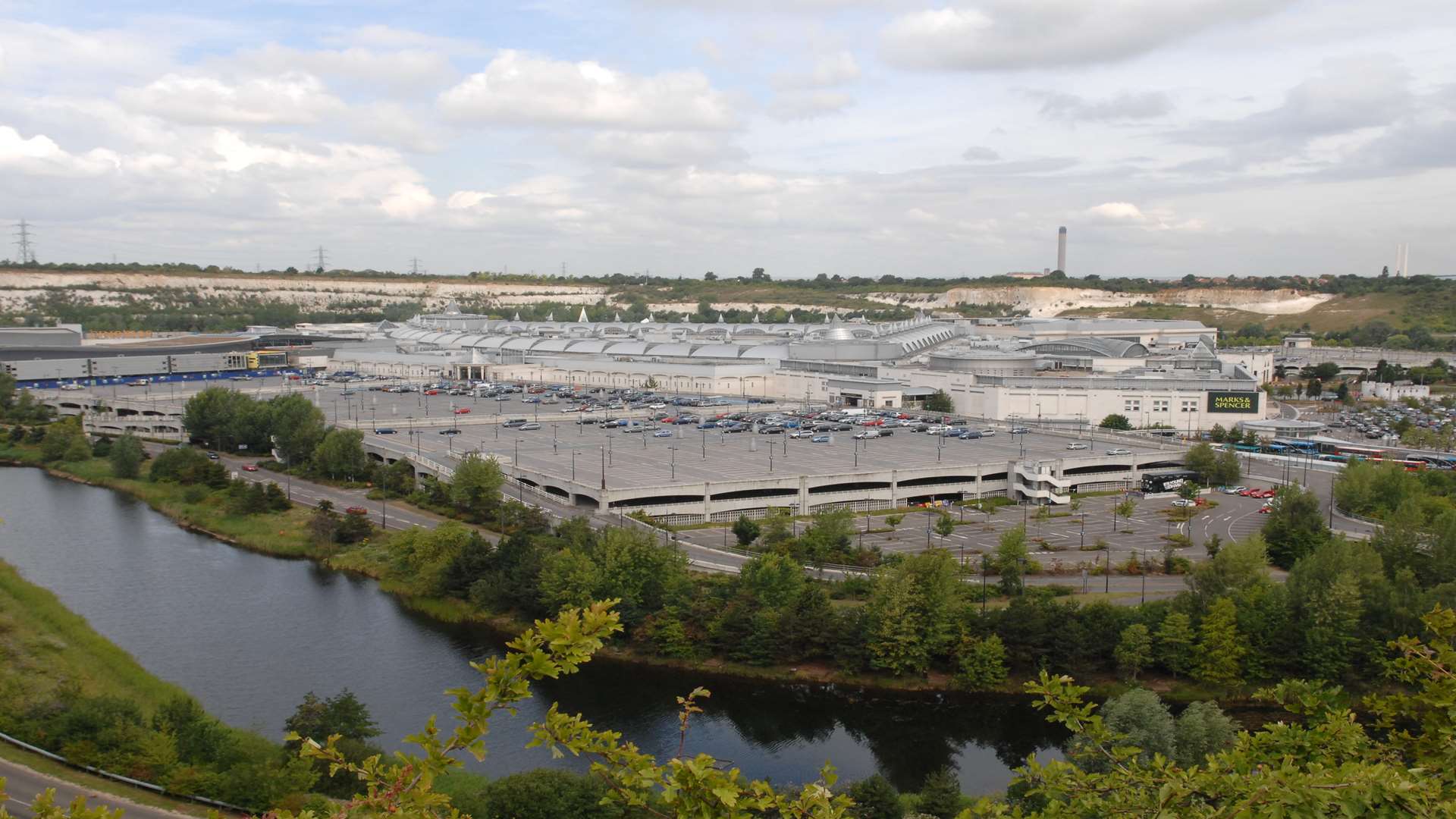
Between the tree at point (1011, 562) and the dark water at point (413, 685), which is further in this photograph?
the tree at point (1011, 562)

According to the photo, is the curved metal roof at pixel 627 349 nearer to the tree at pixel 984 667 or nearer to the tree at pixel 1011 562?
the tree at pixel 1011 562

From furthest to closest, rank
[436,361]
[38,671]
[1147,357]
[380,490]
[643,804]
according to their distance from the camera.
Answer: [436,361], [1147,357], [380,490], [38,671], [643,804]

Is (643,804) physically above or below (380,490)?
above

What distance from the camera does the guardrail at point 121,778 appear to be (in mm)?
5504

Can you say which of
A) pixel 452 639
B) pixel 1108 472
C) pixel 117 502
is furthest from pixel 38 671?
pixel 1108 472

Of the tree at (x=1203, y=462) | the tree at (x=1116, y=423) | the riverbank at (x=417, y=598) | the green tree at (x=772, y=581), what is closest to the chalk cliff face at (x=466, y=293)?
the tree at (x=1116, y=423)

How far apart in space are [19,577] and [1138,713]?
905 centimetres

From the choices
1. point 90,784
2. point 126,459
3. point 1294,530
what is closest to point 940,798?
point 90,784

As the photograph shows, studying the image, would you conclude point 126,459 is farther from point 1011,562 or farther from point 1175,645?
point 1175,645

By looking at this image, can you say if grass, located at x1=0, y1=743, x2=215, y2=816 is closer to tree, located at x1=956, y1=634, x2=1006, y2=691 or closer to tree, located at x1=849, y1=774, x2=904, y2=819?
tree, located at x1=849, y1=774, x2=904, y2=819

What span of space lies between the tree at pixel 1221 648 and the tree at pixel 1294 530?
273 cm

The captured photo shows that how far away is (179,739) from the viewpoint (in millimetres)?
6004

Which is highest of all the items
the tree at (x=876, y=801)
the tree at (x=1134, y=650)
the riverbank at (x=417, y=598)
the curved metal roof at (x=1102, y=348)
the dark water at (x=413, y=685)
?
the curved metal roof at (x=1102, y=348)

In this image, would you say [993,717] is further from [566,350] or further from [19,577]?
[566,350]
